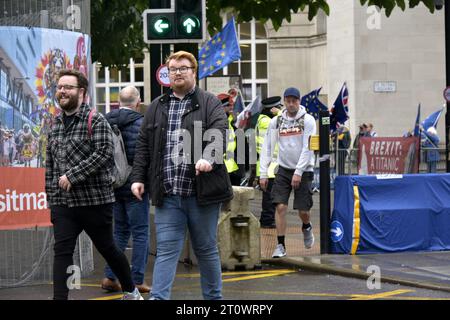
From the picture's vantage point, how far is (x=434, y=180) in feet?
37.8

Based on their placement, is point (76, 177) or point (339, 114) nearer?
point (76, 177)

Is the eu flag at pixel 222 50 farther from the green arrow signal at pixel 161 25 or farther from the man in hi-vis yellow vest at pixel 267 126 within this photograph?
the green arrow signal at pixel 161 25

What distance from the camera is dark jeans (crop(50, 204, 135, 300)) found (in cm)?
746

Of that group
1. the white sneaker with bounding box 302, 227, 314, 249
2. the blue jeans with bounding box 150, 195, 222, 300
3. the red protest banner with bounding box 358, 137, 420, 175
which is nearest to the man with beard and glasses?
the blue jeans with bounding box 150, 195, 222, 300

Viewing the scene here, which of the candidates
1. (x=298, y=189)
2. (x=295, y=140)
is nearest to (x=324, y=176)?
(x=298, y=189)

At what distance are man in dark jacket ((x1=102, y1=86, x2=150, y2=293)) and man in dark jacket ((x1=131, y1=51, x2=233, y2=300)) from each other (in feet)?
5.64

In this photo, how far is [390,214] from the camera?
11.2 metres

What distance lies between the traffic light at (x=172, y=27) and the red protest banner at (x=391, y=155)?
818 centimetres

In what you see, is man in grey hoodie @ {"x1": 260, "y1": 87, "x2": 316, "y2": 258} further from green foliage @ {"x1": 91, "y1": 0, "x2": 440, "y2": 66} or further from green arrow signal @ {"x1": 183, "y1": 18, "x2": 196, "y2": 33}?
green foliage @ {"x1": 91, "y1": 0, "x2": 440, "y2": 66}

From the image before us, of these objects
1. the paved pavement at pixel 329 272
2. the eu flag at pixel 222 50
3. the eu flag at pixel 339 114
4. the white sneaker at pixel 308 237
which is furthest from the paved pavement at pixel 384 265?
the eu flag at pixel 222 50

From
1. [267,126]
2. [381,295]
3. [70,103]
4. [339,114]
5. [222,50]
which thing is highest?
[222,50]

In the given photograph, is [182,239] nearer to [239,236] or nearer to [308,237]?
[239,236]

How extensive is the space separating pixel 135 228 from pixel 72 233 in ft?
4.47
